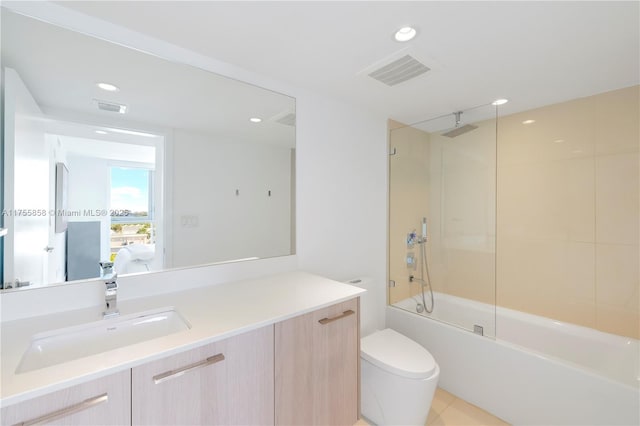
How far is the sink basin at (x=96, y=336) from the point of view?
94 centimetres

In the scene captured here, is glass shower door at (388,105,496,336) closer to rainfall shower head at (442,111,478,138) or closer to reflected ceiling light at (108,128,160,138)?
rainfall shower head at (442,111,478,138)

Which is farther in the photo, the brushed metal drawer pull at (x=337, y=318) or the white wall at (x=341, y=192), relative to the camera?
the white wall at (x=341, y=192)

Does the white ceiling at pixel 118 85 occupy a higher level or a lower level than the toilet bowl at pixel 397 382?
higher

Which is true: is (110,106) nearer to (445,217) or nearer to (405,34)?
(405,34)

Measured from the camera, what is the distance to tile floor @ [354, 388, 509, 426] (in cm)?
180

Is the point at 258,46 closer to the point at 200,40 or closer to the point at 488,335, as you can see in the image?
the point at 200,40

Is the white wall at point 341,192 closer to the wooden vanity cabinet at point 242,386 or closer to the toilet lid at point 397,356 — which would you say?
the toilet lid at point 397,356

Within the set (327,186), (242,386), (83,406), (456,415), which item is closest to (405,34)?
(327,186)

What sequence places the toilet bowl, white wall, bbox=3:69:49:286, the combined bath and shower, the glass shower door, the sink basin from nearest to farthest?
the sink basin, white wall, bbox=3:69:49:286, the toilet bowl, the glass shower door, the combined bath and shower

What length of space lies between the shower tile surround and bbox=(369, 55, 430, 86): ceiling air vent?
90cm

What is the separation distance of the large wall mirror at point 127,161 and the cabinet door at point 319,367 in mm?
685

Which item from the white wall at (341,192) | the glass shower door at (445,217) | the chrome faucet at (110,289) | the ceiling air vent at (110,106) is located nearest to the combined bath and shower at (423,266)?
the glass shower door at (445,217)

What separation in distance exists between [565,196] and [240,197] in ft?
8.49

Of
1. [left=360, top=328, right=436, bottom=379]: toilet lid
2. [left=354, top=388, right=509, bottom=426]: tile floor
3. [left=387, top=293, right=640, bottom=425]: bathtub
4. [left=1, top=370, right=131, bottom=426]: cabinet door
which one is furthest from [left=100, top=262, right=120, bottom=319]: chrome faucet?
[left=387, top=293, right=640, bottom=425]: bathtub
